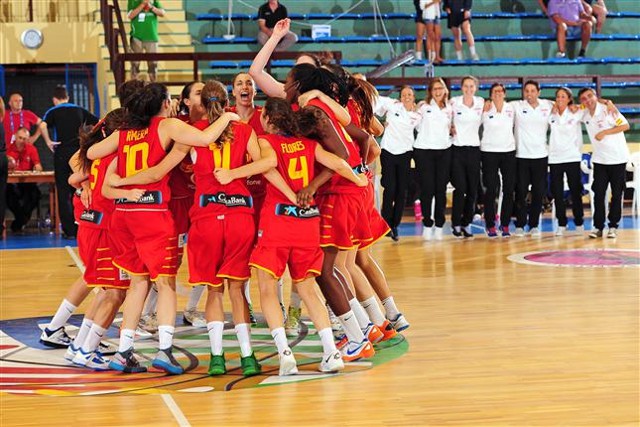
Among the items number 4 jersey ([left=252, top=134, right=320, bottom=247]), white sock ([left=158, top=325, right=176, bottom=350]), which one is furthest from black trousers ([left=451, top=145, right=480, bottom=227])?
white sock ([left=158, top=325, right=176, bottom=350])

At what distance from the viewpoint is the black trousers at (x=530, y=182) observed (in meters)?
12.6

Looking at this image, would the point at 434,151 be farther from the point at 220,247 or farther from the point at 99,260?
the point at 220,247

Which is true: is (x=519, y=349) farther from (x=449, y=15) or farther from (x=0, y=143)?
(x=449, y=15)

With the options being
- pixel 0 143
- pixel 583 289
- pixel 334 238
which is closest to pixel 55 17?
pixel 0 143

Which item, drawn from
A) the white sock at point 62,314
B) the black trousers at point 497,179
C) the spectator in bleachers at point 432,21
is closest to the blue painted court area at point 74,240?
the black trousers at point 497,179

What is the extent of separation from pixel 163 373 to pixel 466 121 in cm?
727

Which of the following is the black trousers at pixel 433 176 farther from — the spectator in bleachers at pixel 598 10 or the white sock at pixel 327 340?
the spectator in bleachers at pixel 598 10

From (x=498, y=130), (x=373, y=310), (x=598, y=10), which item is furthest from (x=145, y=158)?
(x=598, y=10)

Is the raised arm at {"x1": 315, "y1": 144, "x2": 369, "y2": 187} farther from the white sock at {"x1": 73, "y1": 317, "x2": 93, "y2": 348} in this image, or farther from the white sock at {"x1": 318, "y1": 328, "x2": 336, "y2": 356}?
the white sock at {"x1": 73, "y1": 317, "x2": 93, "y2": 348}

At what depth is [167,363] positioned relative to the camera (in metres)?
5.73

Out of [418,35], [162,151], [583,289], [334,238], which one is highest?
[418,35]

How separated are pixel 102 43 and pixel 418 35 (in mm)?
4970

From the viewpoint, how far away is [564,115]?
12.7 m

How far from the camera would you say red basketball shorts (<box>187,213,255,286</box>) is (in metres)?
5.68
